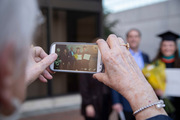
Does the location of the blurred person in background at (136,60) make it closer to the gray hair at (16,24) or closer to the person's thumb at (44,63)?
the person's thumb at (44,63)

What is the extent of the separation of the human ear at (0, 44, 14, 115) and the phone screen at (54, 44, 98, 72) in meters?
0.92

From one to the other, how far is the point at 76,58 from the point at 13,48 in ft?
3.16

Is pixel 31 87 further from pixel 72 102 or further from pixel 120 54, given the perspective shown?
pixel 120 54

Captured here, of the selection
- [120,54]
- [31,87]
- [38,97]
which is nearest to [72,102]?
[38,97]

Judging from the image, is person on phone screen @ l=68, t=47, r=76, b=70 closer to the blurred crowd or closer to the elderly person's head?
the elderly person's head

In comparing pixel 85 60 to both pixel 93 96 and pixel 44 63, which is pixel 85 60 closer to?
pixel 44 63

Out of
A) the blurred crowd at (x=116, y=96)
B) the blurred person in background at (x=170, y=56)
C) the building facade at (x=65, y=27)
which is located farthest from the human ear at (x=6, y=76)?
the building facade at (x=65, y=27)

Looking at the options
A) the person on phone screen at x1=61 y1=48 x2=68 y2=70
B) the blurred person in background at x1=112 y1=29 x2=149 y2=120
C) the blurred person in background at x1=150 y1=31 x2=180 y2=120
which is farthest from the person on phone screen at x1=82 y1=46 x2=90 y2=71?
the blurred person in background at x1=150 y1=31 x2=180 y2=120

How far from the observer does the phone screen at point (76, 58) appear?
1.53 meters

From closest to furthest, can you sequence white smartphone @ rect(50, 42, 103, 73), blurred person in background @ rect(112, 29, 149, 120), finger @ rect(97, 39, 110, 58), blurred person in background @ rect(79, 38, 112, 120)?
finger @ rect(97, 39, 110, 58), white smartphone @ rect(50, 42, 103, 73), blurred person in background @ rect(112, 29, 149, 120), blurred person in background @ rect(79, 38, 112, 120)

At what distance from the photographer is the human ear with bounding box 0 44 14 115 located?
0.56 meters

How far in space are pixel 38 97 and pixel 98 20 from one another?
11.9 feet

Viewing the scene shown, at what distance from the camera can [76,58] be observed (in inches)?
60.5

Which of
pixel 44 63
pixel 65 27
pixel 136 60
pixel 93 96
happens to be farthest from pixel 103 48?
pixel 65 27
